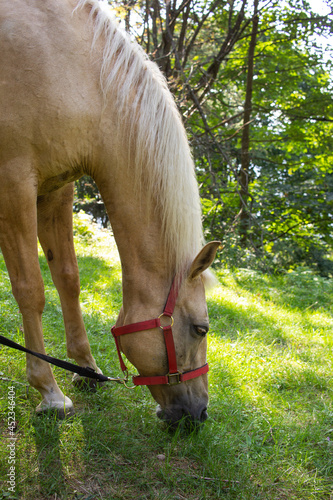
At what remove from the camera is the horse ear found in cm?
196

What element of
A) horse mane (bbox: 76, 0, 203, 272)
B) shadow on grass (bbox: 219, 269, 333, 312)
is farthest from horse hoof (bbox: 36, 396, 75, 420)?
shadow on grass (bbox: 219, 269, 333, 312)

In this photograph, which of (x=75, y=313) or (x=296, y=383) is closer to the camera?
(x=75, y=313)

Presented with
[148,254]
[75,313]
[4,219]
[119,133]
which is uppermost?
[119,133]

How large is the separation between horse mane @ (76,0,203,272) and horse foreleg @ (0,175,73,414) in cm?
58

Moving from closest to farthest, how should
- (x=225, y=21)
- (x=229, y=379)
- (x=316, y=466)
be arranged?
1. (x=316, y=466)
2. (x=229, y=379)
3. (x=225, y=21)

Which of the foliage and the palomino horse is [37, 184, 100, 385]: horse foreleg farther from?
the foliage

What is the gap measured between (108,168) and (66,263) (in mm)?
859

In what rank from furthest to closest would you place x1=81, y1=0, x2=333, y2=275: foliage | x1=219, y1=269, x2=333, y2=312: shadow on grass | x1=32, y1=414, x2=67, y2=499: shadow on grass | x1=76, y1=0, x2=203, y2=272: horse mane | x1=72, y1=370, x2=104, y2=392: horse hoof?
x1=81, y1=0, x2=333, y2=275: foliage, x1=219, y1=269, x2=333, y2=312: shadow on grass, x1=72, y1=370, x2=104, y2=392: horse hoof, x1=76, y1=0, x2=203, y2=272: horse mane, x1=32, y1=414, x2=67, y2=499: shadow on grass

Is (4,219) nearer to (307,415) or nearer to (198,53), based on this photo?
(307,415)

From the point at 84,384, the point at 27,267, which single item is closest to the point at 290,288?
the point at 84,384

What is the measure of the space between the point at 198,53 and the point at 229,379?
7.05 meters

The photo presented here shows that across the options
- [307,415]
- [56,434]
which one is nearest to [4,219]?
[56,434]

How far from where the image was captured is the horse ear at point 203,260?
1.96 m

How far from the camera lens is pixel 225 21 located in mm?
7938
